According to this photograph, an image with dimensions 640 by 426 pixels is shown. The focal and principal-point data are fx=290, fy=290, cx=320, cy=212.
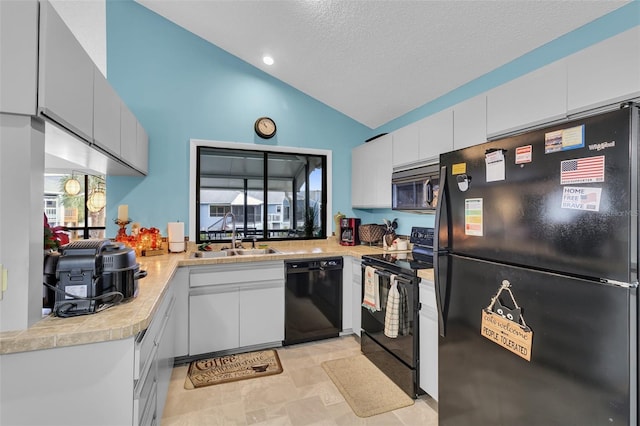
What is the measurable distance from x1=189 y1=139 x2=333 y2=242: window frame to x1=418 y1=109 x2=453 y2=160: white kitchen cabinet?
143 cm

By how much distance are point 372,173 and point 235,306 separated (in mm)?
2033

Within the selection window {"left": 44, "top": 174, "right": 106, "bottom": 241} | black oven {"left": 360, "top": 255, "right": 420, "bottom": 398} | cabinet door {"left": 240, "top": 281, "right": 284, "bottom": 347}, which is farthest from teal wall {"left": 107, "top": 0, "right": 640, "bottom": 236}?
window {"left": 44, "top": 174, "right": 106, "bottom": 241}

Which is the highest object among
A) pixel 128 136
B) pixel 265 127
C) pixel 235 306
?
pixel 265 127

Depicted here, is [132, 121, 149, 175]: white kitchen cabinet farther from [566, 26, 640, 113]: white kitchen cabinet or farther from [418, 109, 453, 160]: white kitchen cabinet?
[566, 26, 640, 113]: white kitchen cabinet

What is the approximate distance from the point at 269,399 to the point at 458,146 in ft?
7.76

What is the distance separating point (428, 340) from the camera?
6.63ft

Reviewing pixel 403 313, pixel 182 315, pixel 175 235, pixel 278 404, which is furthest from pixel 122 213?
→ pixel 403 313

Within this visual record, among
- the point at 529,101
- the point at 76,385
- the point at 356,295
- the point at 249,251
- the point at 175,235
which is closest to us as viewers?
the point at 76,385

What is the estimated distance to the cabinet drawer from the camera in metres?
2.61

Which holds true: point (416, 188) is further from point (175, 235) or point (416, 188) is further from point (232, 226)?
point (175, 235)

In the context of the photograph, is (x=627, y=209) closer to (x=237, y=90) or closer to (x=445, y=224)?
(x=445, y=224)

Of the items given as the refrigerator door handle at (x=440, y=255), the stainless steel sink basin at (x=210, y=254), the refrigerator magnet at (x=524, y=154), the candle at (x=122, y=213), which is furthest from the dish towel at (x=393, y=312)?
the candle at (x=122, y=213)

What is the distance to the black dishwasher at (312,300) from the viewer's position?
2.92 metres

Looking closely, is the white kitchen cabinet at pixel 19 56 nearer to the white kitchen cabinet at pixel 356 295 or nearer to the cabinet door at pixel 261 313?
the cabinet door at pixel 261 313
